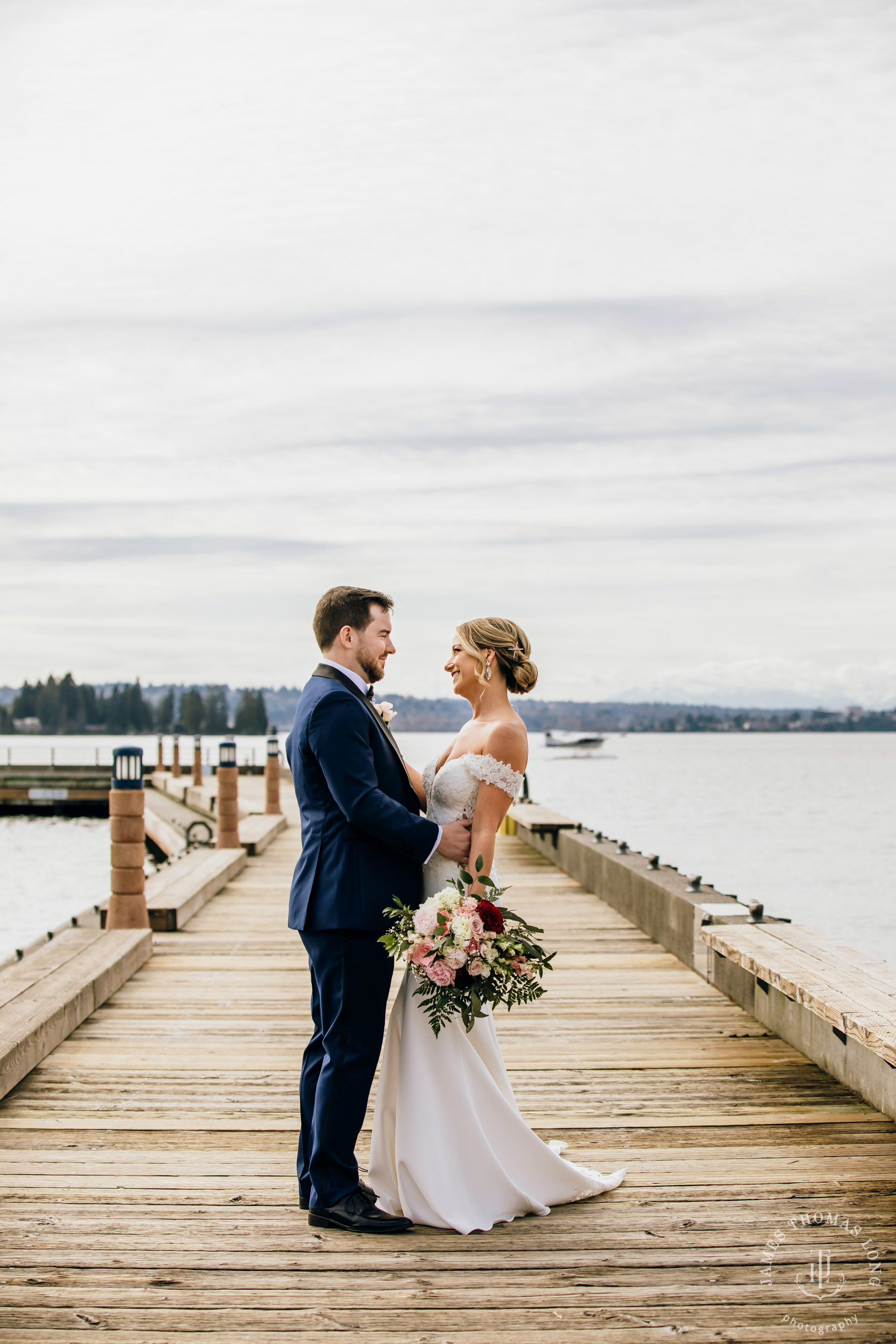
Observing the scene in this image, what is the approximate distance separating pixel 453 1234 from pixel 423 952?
907mm

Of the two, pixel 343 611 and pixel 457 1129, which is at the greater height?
pixel 343 611

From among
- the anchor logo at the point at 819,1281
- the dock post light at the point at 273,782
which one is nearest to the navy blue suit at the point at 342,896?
the anchor logo at the point at 819,1281

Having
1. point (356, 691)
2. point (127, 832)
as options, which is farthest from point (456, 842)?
point (127, 832)

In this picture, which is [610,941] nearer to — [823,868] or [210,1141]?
[210,1141]

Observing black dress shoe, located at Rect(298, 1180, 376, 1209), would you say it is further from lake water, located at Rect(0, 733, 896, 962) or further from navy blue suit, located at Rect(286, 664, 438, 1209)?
lake water, located at Rect(0, 733, 896, 962)

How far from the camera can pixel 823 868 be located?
4269 centimetres

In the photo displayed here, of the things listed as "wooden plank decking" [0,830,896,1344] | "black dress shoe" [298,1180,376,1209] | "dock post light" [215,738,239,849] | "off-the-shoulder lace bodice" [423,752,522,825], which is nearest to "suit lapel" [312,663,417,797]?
"off-the-shoulder lace bodice" [423,752,522,825]

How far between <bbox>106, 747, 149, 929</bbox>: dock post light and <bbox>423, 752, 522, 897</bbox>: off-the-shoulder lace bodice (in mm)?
4562

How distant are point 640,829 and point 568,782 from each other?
42.7 meters

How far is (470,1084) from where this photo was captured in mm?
3863

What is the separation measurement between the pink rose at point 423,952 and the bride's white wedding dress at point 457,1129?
0.79 feet

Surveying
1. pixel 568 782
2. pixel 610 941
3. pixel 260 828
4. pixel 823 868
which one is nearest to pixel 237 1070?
pixel 610 941

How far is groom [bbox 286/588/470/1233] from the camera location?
12.2 feet

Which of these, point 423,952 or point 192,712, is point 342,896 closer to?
point 423,952
